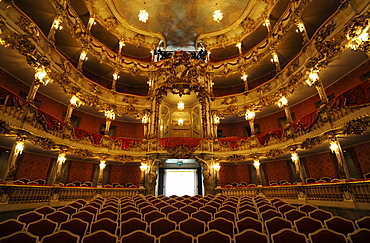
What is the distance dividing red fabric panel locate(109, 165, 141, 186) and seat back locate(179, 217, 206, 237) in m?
12.5

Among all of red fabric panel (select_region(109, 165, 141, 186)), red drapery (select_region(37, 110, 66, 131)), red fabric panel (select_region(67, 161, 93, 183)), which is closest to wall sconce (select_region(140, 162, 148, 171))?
red fabric panel (select_region(109, 165, 141, 186))

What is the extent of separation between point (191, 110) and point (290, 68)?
8.61 metres

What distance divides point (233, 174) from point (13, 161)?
14616mm

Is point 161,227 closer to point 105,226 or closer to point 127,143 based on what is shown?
point 105,226

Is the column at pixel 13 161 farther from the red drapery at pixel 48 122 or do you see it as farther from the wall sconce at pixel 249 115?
the wall sconce at pixel 249 115

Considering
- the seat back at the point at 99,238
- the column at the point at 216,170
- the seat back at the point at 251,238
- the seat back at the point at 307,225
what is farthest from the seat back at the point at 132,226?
the column at the point at 216,170

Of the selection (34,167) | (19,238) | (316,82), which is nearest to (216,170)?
(316,82)

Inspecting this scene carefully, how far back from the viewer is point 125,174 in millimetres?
15234

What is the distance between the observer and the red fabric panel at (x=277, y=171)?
13562mm

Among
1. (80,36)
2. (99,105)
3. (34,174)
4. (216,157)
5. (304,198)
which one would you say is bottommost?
(304,198)

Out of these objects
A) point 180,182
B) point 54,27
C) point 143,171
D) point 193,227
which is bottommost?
point 193,227

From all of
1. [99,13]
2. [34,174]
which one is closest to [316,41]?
[99,13]

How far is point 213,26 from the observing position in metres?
17.7

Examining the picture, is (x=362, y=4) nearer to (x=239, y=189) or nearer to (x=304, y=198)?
(x=304, y=198)
